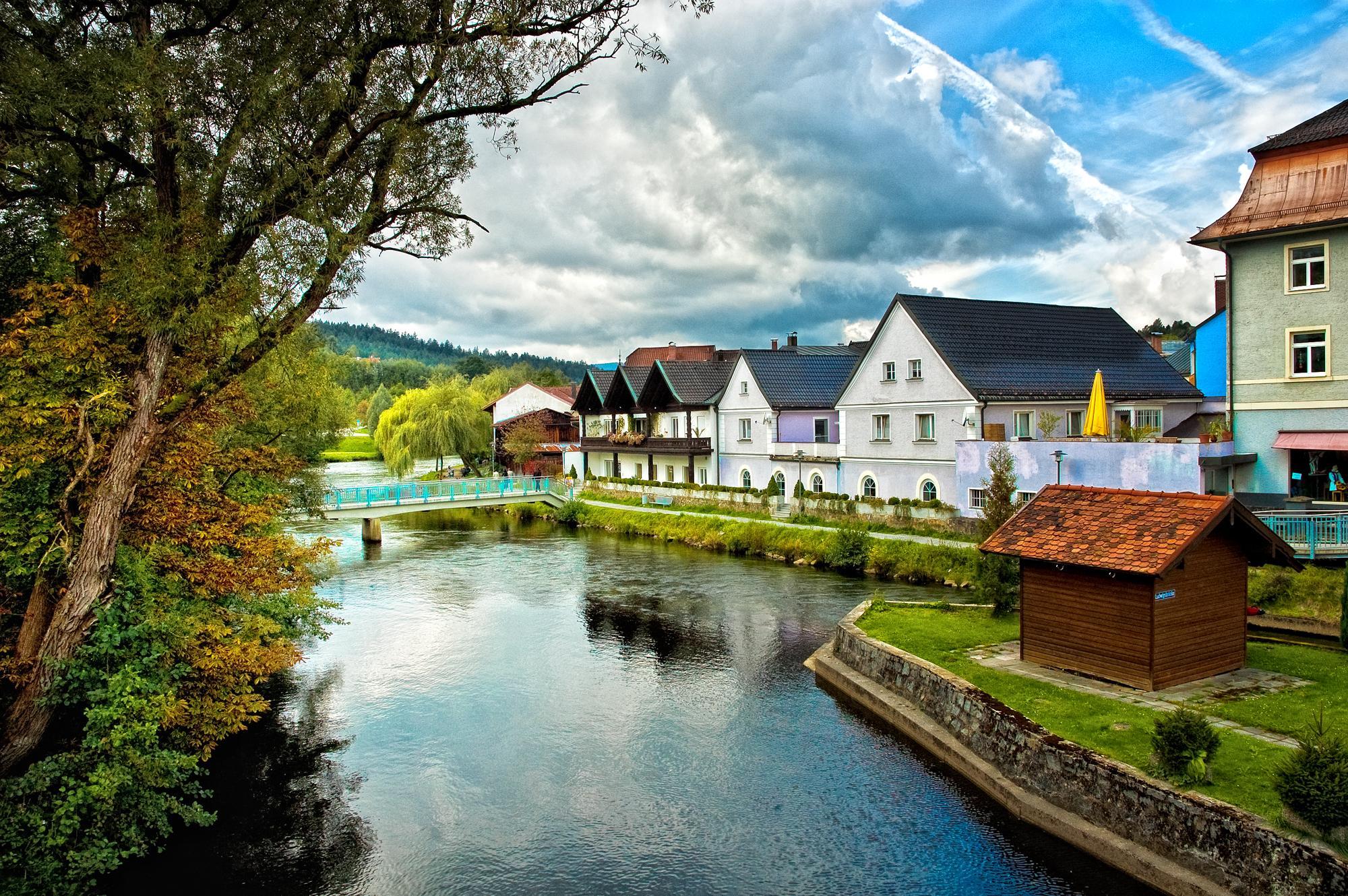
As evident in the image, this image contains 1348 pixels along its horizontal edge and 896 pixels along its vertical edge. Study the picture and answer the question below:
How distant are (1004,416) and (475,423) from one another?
4188 centimetres

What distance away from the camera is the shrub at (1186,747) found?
35.0 ft

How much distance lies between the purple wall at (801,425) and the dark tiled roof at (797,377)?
362 millimetres

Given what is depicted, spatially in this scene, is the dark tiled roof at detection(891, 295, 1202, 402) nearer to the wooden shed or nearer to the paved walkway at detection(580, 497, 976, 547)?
the paved walkway at detection(580, 497, 976, 547)

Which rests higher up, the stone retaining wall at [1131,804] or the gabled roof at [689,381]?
the gabled roof at [689,381]

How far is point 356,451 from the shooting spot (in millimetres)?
102500

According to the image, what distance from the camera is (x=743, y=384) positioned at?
45.5 metres

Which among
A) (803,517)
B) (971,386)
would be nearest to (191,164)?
(971,386)

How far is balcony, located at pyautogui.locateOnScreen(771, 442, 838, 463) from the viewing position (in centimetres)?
3875

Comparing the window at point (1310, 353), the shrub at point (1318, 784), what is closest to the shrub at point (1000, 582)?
the window at point (1310, 353)

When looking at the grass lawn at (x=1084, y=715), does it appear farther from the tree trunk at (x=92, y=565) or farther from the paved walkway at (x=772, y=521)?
the tree trunk at (x=92, y=565)

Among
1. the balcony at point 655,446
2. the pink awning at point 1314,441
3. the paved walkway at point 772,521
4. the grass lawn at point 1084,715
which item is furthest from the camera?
the balcony at point 655,446

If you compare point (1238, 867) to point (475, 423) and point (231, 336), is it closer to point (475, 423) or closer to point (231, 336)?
point (231, 336)

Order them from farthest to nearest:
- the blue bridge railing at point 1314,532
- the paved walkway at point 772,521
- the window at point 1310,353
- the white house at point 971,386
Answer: the white house at point 971,386 < the paved walkway at point 772,521 < the window at point 1310,353 < the blue bridge railing at point 1314,532

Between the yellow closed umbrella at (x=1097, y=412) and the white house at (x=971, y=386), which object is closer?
the yellow closed umbrella at (x=1097, y=412)
